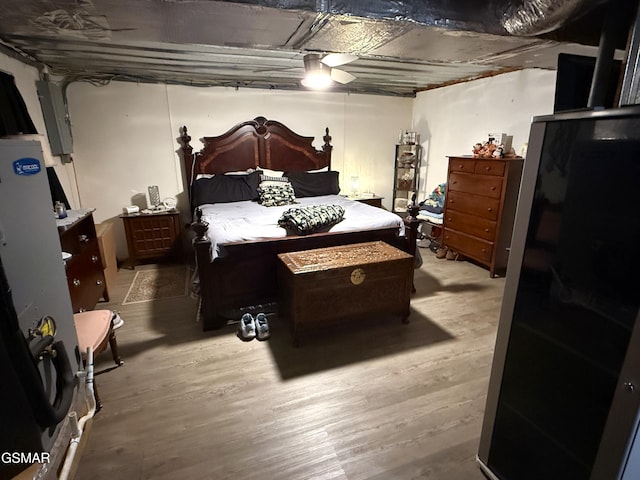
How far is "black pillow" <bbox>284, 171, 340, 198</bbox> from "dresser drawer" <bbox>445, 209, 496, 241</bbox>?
1.50m

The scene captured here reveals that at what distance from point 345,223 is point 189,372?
1.69m

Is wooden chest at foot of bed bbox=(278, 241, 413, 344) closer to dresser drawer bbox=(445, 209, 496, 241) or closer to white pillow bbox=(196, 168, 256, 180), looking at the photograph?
dresser drawer bbox=(445, 209, 496, 241)

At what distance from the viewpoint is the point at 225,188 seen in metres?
3.97

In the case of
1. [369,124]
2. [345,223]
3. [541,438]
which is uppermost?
[369,124]

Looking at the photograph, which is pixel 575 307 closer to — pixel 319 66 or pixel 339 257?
pixel 339 257

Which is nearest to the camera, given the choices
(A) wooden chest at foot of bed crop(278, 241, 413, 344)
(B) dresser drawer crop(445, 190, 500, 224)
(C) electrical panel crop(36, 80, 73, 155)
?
(A) wooden chest at foot of bed crop(278, 241, 413, 344)

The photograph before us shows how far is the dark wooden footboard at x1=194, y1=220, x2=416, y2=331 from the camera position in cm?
249

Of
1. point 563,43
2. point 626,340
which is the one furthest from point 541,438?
point 563,43

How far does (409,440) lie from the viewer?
165cm

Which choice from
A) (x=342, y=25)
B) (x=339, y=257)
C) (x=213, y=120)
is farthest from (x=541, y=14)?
(x=213, y=120)

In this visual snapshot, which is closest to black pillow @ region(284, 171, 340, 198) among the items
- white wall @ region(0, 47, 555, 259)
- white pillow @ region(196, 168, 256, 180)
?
white pillow @ region(196, 168, 256, 180)

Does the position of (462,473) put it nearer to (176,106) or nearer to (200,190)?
(200,190)

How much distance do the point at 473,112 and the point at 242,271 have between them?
3519mm

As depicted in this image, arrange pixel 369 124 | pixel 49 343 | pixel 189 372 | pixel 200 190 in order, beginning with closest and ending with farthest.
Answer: pixel 49 343 → pixel 189 372 → pixel 200 190 → pixel 369 124
